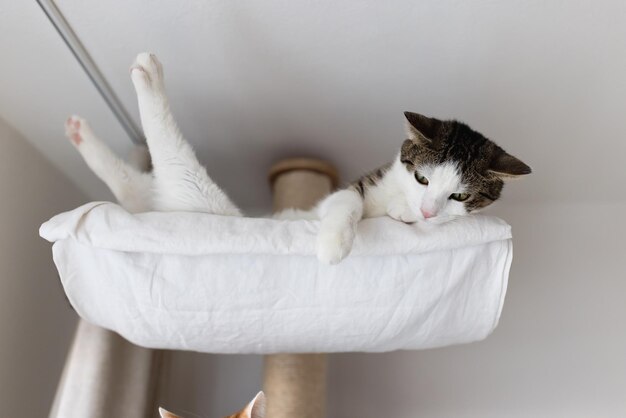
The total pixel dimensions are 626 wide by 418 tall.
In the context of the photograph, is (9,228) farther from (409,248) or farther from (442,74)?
(442,74)

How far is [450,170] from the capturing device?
101 cm

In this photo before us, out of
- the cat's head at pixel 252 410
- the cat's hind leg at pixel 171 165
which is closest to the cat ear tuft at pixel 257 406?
the cat's head at pixel 252 410

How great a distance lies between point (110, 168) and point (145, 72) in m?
0.31

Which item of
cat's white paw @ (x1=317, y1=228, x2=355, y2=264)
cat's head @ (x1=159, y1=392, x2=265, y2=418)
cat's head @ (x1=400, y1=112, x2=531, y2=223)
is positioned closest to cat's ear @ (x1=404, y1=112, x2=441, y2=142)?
cat's head @ (x1=400, y1=112, x2=531, y2=223)

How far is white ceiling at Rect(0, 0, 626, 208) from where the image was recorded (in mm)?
1076

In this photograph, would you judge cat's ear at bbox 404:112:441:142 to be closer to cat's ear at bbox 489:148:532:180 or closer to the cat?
the cat

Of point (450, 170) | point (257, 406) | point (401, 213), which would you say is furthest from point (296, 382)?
point (450, 170)

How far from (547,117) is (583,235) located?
580mm

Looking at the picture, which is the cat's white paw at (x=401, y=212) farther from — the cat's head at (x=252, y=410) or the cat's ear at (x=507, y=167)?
the cat's head at (x=252, y=410)

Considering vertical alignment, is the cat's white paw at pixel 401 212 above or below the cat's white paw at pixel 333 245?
above

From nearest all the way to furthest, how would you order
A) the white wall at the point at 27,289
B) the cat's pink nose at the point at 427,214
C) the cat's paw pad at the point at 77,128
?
the cat's pink nose at the point at 427,214 < the cat's paw pad at the point at 77,128 < the white wall at the point at 27,289

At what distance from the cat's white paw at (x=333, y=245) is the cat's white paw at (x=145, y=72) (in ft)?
1.50

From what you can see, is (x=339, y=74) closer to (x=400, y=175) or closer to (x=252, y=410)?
(x=400, y=175)

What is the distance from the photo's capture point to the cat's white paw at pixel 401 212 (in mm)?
1023
